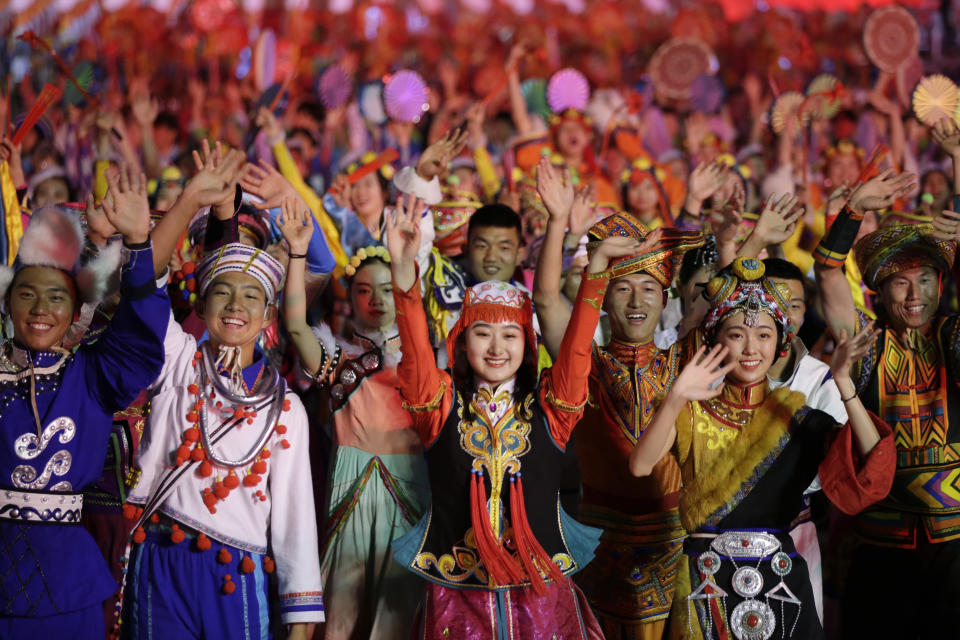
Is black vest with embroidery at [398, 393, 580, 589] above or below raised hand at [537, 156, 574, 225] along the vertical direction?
below

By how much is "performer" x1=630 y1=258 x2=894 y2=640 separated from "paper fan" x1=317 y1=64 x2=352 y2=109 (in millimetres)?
5660

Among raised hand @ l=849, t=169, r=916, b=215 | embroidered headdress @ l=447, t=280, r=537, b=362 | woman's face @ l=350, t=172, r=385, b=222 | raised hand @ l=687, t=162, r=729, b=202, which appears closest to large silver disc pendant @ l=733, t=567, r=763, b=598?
embroidered headdress @ l=447, t=280, r=537, b=362

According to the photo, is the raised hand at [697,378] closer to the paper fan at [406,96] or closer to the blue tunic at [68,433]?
the blue tunic at [68,433]

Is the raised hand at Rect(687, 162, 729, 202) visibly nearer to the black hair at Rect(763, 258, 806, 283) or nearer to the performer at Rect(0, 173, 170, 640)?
the black hair at Rect(763, 258, 806, 283)

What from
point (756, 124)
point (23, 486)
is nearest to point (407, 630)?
point (23, 486)

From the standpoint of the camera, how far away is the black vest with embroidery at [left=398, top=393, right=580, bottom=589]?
3439mm

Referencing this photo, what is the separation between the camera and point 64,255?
3.55 m

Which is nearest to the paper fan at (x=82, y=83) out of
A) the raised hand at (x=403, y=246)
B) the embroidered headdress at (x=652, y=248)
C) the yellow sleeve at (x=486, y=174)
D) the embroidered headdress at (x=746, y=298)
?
the yellow sleeve at (x=486, y=174)

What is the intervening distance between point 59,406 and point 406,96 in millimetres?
4813

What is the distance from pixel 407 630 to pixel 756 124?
757cm

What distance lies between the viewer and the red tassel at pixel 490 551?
337 cm

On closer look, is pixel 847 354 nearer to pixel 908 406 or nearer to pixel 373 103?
pixel 908 406

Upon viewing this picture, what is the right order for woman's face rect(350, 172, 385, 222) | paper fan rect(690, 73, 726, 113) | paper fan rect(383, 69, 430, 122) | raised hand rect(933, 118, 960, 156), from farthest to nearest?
1. paper fan rect(690, 73, 726, 113)
2. paper fan rect(383, 69, 430, 122)
3. woman's face rect(350, 172, 385, 222)
4. raised hand rect(933, 118, 960, 156)

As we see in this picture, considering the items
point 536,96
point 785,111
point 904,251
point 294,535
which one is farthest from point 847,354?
point 536,96
